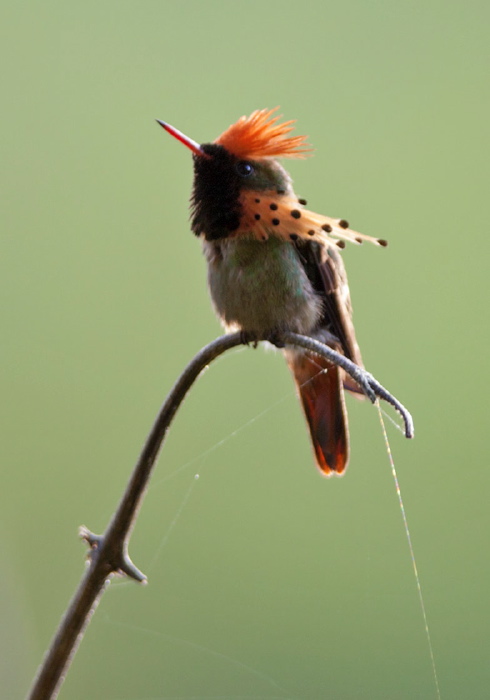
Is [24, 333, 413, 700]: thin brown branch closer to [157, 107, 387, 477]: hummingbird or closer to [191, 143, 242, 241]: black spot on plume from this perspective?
[157, 107, 387, 477]: hummingbird

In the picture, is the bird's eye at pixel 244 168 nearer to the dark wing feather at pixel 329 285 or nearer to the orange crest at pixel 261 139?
the orange crest at pixel 261 139

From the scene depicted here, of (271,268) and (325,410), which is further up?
(271,268)

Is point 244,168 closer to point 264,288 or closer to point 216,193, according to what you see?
point 216,193

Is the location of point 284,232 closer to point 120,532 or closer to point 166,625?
point 120,532

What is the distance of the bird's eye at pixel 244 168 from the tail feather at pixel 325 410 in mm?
302

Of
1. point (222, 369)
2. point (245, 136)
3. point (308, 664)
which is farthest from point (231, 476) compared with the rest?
point (245, 136)

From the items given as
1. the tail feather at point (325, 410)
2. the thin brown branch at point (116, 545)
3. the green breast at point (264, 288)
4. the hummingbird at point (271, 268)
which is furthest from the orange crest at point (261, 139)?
the thin brown branch at point (116, 545)

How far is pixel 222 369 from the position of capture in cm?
272

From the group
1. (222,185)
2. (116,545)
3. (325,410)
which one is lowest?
(116,545)

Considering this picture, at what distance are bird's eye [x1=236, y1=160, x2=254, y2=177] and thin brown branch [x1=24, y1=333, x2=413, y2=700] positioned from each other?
609 millimetres

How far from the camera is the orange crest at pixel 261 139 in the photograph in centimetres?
127

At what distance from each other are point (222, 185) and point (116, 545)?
79 cm

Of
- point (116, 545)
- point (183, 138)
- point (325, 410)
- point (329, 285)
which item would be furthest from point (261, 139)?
point (116, 545)

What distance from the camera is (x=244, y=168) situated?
1.40 meters
